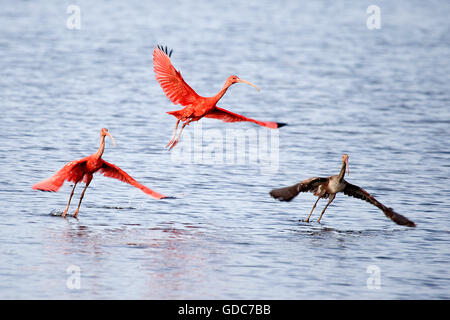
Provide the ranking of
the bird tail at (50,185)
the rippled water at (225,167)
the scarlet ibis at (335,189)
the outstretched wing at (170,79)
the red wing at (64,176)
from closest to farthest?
1. the rippled water at (225,167)
2. the bird tail at (50,185)
3. the red wing at (64,176)
4. the scarlet ibis at (335,189)
5. the outstretched wing at (170,79)

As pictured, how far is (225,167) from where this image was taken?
24281mm

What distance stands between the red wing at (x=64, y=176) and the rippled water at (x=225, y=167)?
0.77 meters

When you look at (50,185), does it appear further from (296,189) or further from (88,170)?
(296,189)

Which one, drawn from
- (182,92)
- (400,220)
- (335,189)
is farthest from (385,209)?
(182,92)

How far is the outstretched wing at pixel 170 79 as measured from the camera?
18.5 meters

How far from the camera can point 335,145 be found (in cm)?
2744

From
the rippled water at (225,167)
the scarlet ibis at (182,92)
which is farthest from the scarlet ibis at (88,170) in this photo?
the scarlet ibis at (182,92)

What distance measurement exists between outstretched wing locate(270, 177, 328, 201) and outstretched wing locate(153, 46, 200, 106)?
2729mm

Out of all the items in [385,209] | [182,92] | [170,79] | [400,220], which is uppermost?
[170,79]

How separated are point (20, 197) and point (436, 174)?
10.5 metres

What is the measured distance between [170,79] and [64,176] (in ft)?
9.39

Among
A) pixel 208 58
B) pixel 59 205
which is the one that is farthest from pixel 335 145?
pixel 208 58

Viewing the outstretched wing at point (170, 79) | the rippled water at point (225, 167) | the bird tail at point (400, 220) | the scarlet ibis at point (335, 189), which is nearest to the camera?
the rippled water at point (225, 167)

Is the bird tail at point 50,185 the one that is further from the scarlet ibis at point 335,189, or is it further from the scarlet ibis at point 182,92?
the scarlet ibis at point 335,189
